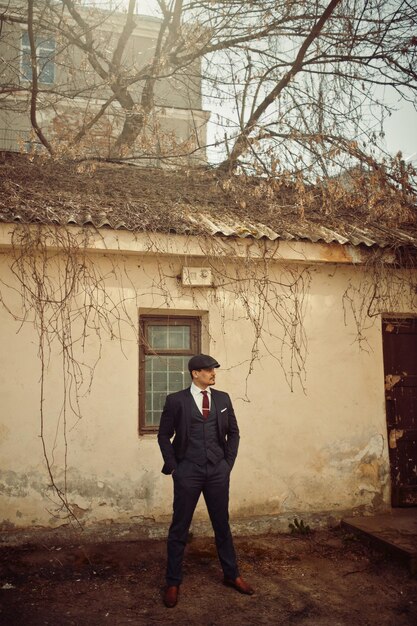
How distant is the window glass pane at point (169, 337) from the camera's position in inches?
254

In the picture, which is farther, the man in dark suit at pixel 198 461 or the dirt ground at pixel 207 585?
the man in dark suit at pixel 198 461

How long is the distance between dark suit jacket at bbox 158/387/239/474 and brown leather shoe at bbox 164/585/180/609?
3.26 ft

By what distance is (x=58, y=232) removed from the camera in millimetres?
5621

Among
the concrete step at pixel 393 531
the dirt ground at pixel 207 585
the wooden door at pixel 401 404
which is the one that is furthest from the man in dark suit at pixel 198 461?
the wooden door at pixel 401 404

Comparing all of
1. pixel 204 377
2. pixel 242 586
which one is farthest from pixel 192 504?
pixel 204 377

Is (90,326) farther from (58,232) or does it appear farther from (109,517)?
(109,517)

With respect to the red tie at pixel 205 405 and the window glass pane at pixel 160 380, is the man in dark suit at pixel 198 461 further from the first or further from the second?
the window glass pane at pixel 160 380

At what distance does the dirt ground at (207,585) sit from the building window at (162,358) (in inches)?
63.7

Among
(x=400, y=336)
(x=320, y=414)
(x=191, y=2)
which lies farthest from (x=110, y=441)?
(x=191, y=2)

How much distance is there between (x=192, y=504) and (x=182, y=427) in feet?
2.17

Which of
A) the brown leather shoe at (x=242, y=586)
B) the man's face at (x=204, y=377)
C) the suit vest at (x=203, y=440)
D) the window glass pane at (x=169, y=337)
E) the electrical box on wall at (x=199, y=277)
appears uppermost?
the electrical box on wall at (x=199, y=277)

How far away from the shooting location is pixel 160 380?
6422mm

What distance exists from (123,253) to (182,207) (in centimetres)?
135

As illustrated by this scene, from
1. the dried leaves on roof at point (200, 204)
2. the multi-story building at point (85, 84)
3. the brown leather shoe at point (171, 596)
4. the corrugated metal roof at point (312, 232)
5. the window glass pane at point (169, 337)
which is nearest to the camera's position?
the brown leather shoe at point (171, 596)
